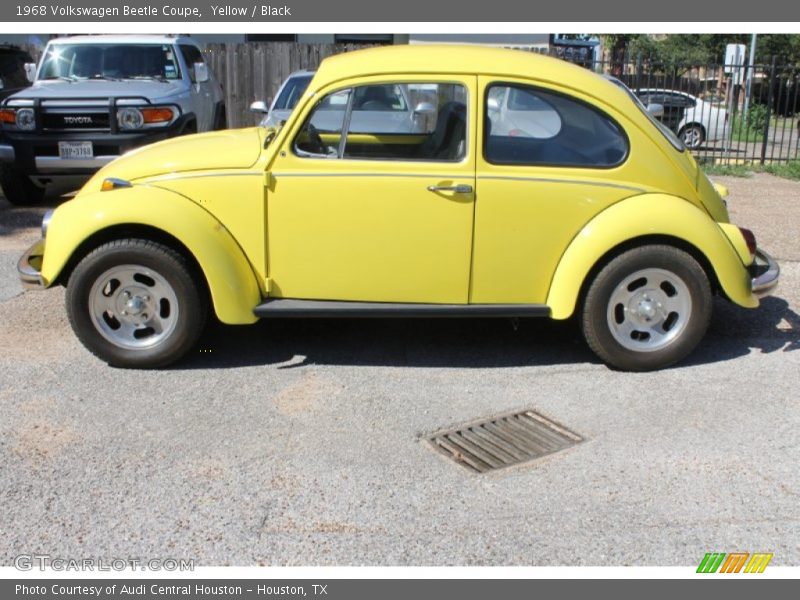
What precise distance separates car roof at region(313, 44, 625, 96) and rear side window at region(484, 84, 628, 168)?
0.11 m

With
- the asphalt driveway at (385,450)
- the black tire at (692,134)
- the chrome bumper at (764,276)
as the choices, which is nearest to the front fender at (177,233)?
the asphalt driveway at (385,450)

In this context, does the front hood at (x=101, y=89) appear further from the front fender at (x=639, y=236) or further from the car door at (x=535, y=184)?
the front fender at (x=639, y=236)

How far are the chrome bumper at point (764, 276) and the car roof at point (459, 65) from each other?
147 centimetres

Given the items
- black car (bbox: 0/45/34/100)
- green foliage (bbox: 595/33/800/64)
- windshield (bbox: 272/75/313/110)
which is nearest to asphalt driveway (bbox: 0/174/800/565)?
windshield (bbox: 272/75/313/110)

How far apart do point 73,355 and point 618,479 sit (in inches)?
137

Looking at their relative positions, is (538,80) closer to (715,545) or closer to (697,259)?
(697,259)

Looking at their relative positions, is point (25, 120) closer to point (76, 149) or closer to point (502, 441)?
point (76, 149)

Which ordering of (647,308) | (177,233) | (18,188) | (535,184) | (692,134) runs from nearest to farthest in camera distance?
(177,233) < (535,184) < (647,308) < (18,188) < (692,134)

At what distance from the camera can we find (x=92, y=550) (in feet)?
11.6

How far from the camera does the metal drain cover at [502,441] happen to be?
14.3ft

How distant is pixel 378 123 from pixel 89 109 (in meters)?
5.22

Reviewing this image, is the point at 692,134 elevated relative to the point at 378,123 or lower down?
lower down

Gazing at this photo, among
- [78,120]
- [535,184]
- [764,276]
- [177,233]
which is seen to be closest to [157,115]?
[78,120]

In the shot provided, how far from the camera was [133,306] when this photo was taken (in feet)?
17.1
